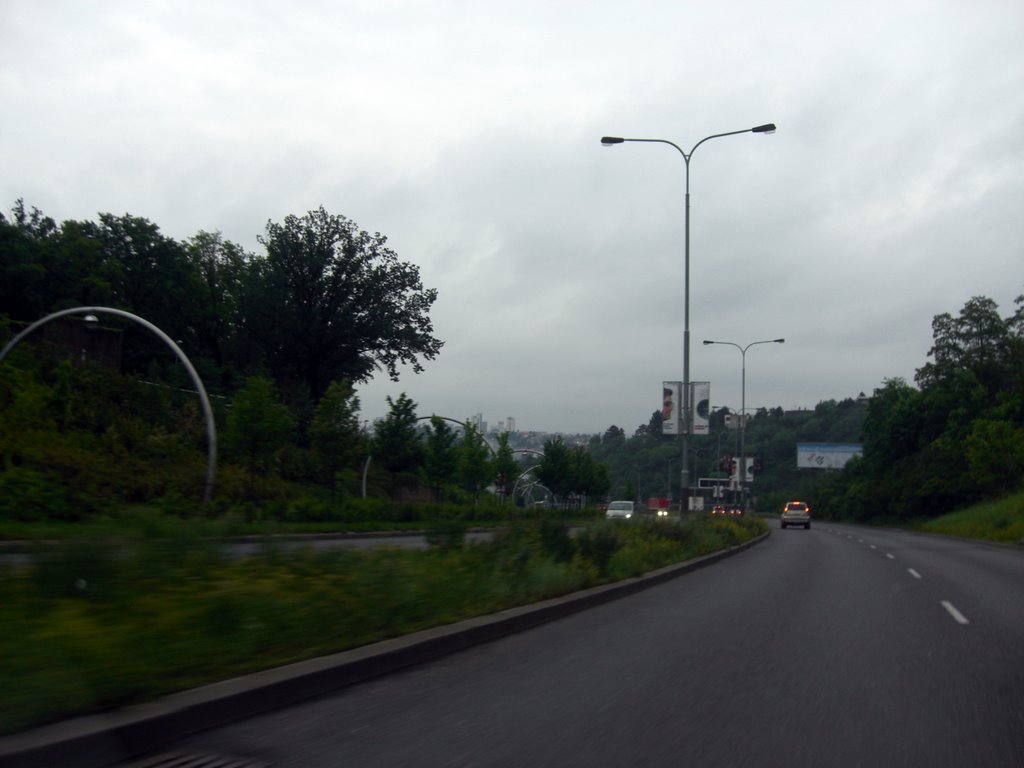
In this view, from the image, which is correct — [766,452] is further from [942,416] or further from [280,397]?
[280,397]

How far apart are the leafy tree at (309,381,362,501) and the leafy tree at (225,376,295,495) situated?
2806 millimetres

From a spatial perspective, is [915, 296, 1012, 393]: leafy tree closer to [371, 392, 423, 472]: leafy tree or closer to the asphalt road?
[371, 392, 423, 472]: leafy tree

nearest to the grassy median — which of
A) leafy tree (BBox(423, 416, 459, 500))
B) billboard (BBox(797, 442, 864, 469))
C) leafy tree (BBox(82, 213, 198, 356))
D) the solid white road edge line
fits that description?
the solid white road edge line

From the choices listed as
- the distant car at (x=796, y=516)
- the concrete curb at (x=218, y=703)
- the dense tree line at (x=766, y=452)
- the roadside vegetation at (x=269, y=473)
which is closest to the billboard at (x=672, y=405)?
the roadside vegetation at (x=269, y=473)

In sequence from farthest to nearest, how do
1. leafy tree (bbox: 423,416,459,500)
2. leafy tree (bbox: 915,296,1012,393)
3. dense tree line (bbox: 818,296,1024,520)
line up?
leafy tree (bbox: 915,296,1012,393) → dense tree line (bbox: 818,296,1024,520) → leafy tree (bbox: 423,416,459,500)

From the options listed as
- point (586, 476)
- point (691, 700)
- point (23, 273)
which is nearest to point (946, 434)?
point (586, 476)

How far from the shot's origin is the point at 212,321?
7150 centimetres

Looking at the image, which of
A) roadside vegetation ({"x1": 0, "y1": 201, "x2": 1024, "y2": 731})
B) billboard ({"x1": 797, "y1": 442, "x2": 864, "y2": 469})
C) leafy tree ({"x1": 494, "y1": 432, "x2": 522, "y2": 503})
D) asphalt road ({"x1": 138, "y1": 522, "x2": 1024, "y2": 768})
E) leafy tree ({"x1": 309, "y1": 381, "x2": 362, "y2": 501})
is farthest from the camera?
billboard ({"x1": 797, "y1": 442, "x2": 864, "y2": 469})

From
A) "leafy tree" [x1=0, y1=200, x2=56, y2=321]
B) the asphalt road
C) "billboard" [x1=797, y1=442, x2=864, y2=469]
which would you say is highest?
"leafy tree" [x1=0, y1=200, x2=56, y2=321]

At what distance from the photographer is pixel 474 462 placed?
185ft

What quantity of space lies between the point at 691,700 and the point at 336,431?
112ft

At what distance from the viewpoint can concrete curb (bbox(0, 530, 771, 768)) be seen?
517 centimetres

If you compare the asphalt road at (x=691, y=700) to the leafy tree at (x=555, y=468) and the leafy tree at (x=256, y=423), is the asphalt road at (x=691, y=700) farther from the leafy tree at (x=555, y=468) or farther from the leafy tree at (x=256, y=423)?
the leafy tree at (x=555, y=468)

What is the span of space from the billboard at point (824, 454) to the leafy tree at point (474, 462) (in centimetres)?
5114
